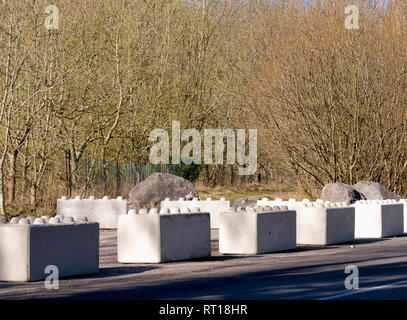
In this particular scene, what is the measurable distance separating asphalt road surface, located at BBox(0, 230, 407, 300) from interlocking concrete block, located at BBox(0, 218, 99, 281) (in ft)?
0.91

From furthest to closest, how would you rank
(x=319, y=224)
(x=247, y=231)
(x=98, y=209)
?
(x=98, y=209) → (x=319, y=224) → (x=247, y=231)

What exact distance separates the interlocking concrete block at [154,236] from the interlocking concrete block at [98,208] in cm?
1210

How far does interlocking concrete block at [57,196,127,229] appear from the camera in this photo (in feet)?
98.4

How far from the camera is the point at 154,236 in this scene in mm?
17375

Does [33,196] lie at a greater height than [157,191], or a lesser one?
lesser

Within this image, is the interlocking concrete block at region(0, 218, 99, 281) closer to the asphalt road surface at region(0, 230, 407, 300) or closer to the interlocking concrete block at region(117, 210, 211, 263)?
the asphalt road surface at region(0, 230, 407, 300)

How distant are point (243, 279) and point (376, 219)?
13144mm

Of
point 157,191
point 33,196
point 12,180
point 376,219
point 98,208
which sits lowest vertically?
point 376,219

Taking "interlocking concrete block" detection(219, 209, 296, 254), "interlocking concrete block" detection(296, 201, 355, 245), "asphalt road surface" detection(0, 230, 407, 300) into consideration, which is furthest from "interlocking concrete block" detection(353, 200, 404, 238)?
"interlocking concrete block" detection(219, 209, 296, 254)

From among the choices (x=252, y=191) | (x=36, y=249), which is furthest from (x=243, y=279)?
(x=252, y=191)

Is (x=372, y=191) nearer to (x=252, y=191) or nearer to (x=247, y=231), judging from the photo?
(x=247, y=231)

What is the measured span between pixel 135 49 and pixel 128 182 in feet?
22.5

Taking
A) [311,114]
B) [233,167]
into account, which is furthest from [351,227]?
[233,167]
